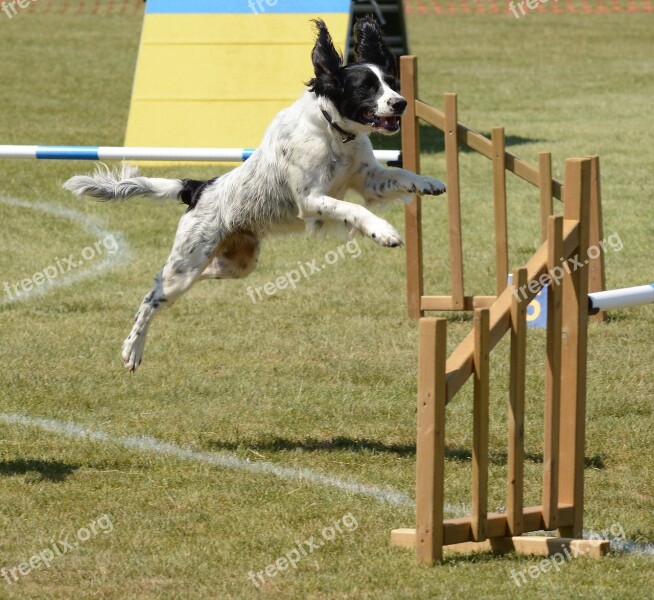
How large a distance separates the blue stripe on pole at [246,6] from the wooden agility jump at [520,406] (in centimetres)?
950

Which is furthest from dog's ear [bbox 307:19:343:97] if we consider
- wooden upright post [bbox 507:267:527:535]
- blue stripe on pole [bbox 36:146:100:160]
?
blue stripe on pole [bbox 36:146:100:160]

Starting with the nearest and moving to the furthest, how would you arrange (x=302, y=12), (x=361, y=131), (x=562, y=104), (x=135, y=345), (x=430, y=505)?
1. (x=430, y=505)
2. (x=361, y=131)
3. (x=135, y=345)
4. (x=302, y=12)
5. (x=562, y=104)

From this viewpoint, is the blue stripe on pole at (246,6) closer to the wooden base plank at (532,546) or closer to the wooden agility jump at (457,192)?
the wooden agility jump at (457,192)

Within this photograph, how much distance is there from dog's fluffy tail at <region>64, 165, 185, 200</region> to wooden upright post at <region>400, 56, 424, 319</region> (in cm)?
210

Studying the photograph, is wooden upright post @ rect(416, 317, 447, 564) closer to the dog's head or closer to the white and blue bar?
the dog's head

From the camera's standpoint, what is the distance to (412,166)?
8.36 metres

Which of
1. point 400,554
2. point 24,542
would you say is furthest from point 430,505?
point 24,542

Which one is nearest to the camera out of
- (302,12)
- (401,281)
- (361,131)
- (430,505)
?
(430,505)

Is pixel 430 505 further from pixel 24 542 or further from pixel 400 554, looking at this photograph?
pixel 24 542

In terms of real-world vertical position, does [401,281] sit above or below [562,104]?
below

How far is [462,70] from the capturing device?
21.8m

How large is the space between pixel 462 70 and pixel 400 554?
1797cm

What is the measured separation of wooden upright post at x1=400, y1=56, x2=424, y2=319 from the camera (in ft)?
26.8

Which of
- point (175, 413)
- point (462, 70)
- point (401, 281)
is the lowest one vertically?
point (175, 413)
